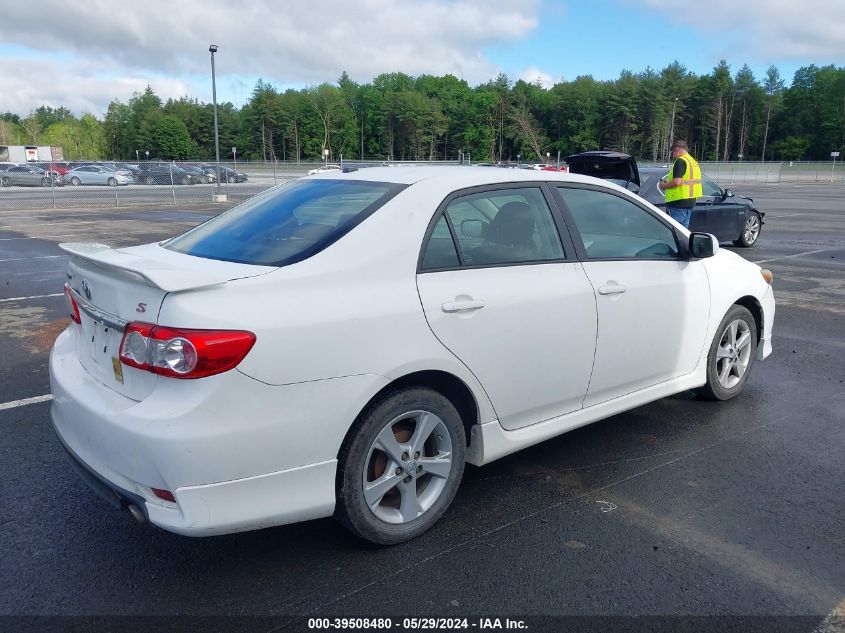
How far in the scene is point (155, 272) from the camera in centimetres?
276

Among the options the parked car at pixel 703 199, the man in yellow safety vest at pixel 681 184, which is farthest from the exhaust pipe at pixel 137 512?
the man in yellow safety vest at pixel 681 184

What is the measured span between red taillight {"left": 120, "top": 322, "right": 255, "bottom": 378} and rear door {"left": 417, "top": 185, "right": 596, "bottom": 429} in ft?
2.76

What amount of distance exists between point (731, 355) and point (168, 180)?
34.5 meters

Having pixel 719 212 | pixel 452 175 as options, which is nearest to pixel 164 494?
pixel 452 175

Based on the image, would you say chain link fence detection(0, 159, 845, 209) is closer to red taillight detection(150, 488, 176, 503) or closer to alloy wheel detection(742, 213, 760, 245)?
alloy wheel detection(742, 213, 760, 245)

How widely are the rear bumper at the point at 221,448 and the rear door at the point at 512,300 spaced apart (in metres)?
0.58

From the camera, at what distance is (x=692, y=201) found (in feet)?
34.4

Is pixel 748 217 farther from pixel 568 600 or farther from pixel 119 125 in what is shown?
pixel 119 125

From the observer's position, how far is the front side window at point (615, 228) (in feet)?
12.8

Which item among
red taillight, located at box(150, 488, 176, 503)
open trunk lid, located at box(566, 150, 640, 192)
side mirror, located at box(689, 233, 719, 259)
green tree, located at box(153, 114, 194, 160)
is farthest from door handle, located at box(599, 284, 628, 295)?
green tree, located at box(153, 114, 194, 160)

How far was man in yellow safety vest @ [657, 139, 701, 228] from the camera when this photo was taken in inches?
404

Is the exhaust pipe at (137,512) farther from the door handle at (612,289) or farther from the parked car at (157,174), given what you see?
the parked car at (157,174)

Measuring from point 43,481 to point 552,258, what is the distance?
2.90m

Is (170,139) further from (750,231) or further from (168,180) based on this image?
(750,231)
